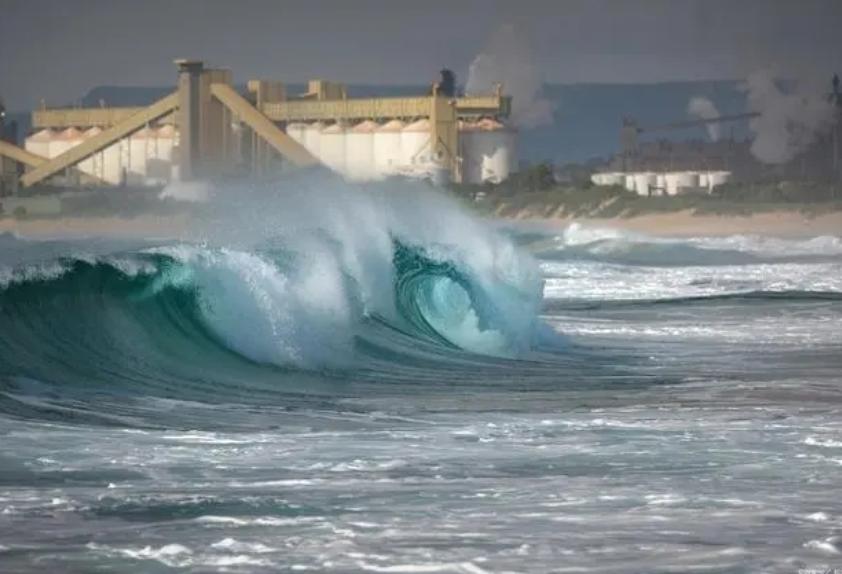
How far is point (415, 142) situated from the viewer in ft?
327

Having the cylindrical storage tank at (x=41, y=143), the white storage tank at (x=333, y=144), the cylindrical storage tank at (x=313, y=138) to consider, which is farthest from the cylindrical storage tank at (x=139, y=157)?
the white storage tank at (x=333, y=144)

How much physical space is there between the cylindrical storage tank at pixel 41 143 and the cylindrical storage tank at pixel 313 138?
52.4 ft

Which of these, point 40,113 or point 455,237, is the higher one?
point 40,113

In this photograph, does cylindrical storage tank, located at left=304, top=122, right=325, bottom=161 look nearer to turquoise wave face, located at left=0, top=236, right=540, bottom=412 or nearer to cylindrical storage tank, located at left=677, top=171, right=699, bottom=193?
cylindrical storage tank, located at left=677, top=171, right=699, bottom=193

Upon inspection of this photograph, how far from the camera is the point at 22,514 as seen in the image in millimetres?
10438

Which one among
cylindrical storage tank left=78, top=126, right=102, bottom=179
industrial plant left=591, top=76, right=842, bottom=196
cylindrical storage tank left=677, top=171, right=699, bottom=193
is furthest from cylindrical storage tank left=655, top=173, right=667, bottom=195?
cylindrical storage tank left=78, top=126, right=102, bottom=179

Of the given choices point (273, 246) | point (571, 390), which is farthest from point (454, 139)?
point (571, 390)

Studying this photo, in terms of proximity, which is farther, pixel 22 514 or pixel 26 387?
pixel 26 387

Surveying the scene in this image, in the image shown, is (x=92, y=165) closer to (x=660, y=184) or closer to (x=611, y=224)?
(x=660, y=184)

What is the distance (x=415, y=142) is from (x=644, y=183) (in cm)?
1059

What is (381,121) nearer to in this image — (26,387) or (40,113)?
(40,113)

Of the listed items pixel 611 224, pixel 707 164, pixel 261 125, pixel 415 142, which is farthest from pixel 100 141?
pixel 707 164

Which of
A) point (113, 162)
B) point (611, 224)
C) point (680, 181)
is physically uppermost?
point (113, 162)

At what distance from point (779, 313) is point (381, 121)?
71333 millimetres
